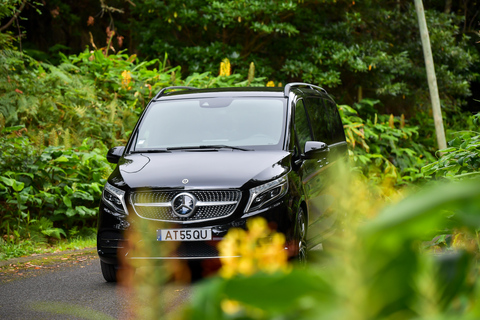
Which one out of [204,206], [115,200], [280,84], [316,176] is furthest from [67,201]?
[280,84]

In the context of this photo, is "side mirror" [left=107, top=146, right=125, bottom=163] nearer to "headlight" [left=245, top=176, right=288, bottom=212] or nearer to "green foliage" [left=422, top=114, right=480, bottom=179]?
Answer: "headlight" [left=245, top=176, right=288, bottom=212]

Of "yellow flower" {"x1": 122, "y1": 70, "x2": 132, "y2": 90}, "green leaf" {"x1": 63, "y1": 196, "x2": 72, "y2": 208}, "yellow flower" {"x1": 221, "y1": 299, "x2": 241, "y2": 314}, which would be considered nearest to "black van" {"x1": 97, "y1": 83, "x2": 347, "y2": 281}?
"green leaf" {"x1": 63, "y1": 196, "x2": 72, "y2": 208}

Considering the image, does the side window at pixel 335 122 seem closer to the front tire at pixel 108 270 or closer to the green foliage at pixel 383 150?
the front tire at pixel 108 270

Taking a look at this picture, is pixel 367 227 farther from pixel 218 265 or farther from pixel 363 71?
pixel 363 71

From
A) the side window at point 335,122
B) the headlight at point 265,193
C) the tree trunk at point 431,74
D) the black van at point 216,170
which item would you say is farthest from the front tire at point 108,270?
the tree trunk at point 431,74

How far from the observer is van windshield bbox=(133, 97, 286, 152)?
22.0 feet

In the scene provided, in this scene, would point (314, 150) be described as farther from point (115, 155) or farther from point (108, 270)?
point (108, 270)

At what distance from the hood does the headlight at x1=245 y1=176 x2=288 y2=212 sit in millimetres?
65

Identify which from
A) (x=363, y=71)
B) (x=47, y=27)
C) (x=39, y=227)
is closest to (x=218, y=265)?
(x=39, y=227)

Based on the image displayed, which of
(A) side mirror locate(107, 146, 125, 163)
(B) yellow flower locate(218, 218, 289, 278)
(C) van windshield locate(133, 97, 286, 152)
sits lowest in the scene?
(A) side mirror locate(107, 146, 125, 163)

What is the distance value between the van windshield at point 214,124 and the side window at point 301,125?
0.20 m

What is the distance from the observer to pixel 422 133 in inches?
701

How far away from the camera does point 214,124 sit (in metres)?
6.97

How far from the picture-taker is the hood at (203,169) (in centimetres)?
573
